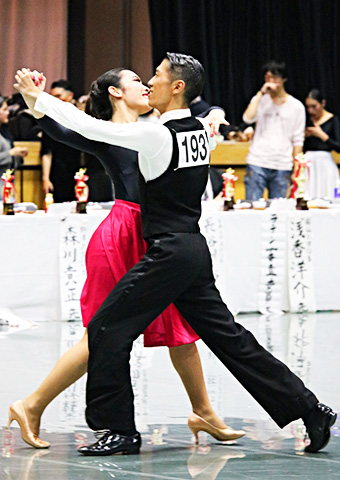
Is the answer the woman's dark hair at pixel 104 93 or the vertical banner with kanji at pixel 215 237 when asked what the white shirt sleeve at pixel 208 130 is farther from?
the vertical banner with kanji at pixel 215 237

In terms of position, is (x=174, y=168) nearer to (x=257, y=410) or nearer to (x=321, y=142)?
(x=257, y=410)

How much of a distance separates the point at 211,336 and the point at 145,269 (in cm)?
33

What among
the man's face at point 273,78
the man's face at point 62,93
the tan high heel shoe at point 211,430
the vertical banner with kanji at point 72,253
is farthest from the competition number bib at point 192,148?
the man's face at point 62,93

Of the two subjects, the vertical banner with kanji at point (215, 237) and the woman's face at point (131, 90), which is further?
the vertical banner with kanji at point (215, 237)

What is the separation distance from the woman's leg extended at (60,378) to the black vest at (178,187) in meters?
0.46

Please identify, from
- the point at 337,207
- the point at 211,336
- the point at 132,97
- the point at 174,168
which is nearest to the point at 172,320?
the point at 211,336

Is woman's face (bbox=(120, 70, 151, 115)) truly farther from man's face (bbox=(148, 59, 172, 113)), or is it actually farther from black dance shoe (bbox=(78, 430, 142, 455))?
black dance shoe (bbox=(78, 430, 142, 455))

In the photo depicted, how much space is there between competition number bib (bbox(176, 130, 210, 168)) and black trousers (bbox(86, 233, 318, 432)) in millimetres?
236

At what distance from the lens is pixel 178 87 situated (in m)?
3.78

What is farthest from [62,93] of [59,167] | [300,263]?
[300,263]

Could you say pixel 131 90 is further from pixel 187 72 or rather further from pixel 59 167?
pixel 59 167

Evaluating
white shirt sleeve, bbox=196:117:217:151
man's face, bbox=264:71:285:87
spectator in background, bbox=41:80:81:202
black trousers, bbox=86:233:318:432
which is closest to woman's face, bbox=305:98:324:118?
man's face, bbox=264:71:285:87

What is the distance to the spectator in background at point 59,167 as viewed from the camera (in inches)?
391

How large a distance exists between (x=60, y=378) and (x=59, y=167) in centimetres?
630
